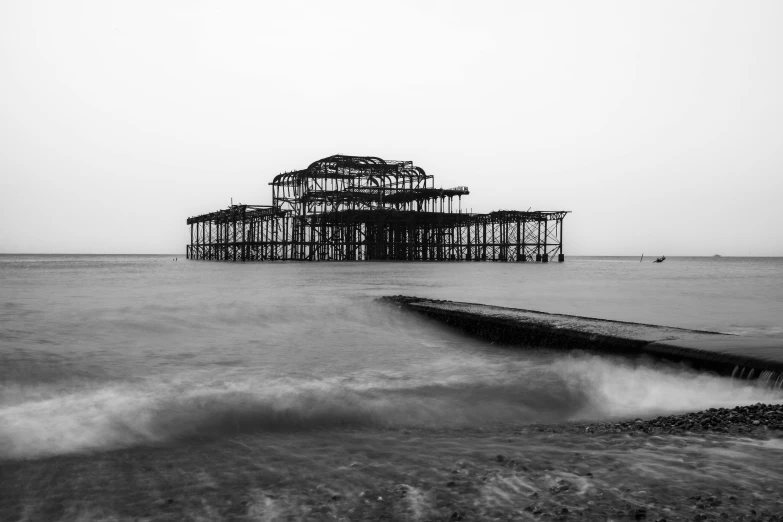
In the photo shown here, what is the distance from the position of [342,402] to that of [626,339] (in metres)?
4.89

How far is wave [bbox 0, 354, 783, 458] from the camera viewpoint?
6.47 m

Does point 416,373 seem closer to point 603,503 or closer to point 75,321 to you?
point 603,503

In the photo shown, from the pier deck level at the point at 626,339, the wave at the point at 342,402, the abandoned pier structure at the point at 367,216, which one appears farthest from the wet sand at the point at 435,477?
the abandoned pier structure at the point at 367,216

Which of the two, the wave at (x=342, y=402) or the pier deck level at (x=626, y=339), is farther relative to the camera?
Answer: the pier deck level at (x=626, y=339)

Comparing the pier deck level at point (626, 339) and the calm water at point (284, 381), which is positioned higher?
the pier deck level at point (626, 339)

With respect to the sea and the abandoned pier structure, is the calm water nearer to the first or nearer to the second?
the sea

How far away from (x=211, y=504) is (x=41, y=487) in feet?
4.73

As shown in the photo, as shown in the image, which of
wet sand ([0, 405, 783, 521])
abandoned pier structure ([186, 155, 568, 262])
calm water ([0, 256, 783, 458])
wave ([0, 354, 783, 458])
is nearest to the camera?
wet sand ([0, 405, 783, 521])

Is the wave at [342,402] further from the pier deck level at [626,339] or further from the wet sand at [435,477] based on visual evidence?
the wet sand at [435,477]

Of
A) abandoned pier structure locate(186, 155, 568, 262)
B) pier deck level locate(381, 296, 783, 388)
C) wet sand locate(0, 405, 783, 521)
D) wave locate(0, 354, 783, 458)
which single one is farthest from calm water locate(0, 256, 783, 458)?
abandoned pier structure locate(186, 155, 568, 262)

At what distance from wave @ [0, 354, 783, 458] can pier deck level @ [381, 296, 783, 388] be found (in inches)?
10.0

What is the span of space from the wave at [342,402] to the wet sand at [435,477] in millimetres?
578

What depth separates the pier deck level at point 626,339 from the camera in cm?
797

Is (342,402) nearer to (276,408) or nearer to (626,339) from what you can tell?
(276,408)
